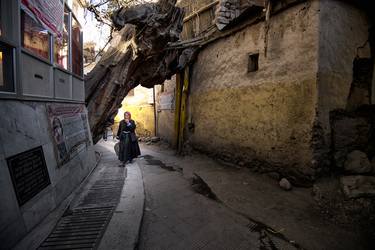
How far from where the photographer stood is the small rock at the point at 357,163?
4305 millimetres

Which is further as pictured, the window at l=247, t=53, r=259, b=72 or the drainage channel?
the window at l=247, t=53, r=259, b=72

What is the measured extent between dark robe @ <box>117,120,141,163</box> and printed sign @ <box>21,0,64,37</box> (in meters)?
3.25

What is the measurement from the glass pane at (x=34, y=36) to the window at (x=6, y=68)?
0.47m

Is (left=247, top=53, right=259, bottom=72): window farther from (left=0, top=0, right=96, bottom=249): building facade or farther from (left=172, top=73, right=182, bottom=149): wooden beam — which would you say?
(left=0, top=0, right=96, bottom=249): building facade

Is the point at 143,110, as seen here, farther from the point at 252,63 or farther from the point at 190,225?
Answer: the point at 190,225

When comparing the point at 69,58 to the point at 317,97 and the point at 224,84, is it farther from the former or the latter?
the point at 317,97

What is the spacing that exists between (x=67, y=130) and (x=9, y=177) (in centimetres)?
226

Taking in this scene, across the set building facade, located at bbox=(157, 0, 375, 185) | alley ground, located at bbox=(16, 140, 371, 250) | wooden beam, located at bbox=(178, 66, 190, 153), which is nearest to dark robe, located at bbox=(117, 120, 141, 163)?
alley ground, located at bbox=(16, 140, 371, 250)

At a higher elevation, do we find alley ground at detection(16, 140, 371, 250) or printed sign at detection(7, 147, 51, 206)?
printed sign at detection(7, 147, 51, 206)

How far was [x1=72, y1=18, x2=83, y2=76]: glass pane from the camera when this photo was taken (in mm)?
6102

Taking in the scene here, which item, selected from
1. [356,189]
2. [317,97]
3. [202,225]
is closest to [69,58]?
[202,225]

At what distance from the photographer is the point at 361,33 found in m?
4.96

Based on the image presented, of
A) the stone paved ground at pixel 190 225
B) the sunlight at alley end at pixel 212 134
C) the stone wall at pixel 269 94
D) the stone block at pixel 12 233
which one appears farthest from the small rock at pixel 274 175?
the stone block at pixel 12 233

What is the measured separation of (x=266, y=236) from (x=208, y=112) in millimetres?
5026
